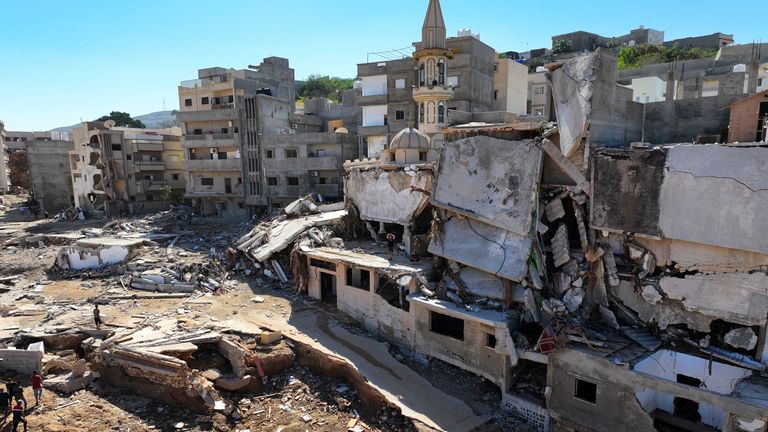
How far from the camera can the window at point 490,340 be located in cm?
1507

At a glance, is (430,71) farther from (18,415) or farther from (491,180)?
(18,415)

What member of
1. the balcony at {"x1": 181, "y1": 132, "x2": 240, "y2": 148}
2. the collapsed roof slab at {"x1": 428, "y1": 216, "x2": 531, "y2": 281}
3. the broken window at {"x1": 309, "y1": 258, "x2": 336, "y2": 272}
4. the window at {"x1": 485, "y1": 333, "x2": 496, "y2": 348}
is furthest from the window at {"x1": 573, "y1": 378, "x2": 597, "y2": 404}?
the balcony at {"x1": 181, "y1": 132, "x2": 240, "y2": 148}

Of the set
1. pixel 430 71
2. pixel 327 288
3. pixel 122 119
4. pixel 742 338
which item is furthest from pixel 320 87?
pixel 742 338

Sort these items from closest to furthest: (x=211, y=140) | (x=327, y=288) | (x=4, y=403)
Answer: (x=4, y=403)
(x=327, y=288)
(x=211, y=140)

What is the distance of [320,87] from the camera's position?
75.4 meters

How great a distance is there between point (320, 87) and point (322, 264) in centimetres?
5889

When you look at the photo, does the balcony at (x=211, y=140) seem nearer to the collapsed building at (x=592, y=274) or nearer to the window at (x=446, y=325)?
the collapsed building at (x=592, y=274)

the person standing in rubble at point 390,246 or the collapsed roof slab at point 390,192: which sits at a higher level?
the collapsed roof slab at point 390,192

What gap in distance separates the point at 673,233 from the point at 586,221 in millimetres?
2476

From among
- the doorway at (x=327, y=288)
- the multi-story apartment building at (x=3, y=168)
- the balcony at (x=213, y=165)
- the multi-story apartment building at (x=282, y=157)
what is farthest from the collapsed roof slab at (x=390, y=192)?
the multi-story apartment building at (x=3, y=168)

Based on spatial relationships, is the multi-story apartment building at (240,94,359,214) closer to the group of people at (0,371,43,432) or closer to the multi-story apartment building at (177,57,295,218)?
the multi-story apartment building at (177,57,295,218)

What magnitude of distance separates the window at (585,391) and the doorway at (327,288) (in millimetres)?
11839

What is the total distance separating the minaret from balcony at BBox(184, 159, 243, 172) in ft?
59.1

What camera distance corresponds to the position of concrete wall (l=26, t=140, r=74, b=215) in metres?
50.2
